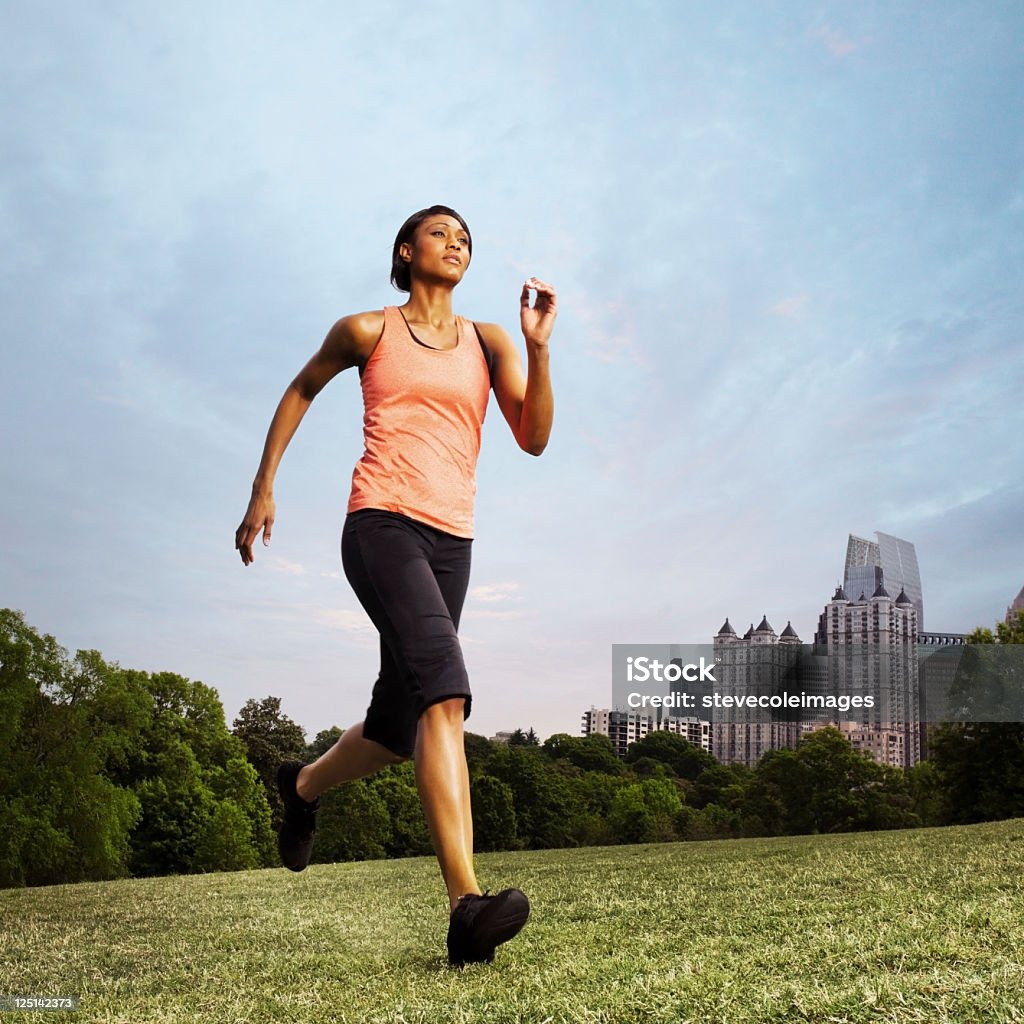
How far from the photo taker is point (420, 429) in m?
3.33

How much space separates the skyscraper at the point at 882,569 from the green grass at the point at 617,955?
90265 millimetres

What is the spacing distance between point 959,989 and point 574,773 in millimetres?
57208

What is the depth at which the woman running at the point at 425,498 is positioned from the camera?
2920 millimetres

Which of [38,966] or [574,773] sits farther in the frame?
[574,773]

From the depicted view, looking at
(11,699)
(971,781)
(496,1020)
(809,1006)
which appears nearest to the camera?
(809,1006)

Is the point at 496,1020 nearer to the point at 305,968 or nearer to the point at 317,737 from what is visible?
the point at 305,968

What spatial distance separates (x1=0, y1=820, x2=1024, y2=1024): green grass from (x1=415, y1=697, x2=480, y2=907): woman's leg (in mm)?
259

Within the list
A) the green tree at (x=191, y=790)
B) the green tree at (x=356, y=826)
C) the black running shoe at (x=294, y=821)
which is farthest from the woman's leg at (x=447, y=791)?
the green tree at (x=356, y=826)

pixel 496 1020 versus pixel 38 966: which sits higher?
pixel 496 1020

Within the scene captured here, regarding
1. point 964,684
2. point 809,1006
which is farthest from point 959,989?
point 964,684

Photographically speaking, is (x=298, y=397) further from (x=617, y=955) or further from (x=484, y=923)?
(x=617, y=955)

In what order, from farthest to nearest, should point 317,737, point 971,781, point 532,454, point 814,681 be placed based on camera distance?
point 814,681 → point 317,737 → point 971,781 → point 532,454

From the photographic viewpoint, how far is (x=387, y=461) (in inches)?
129

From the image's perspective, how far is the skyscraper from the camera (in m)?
90.7
